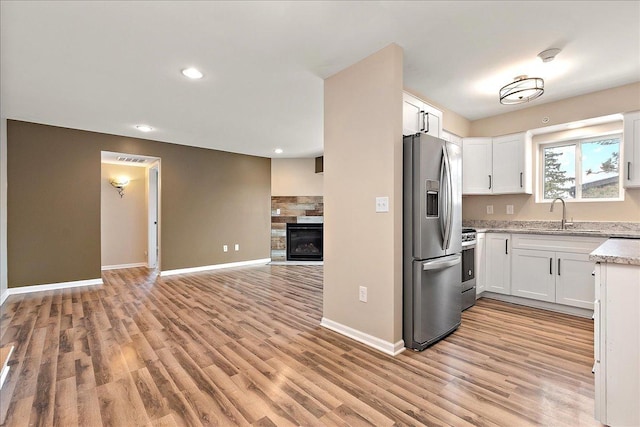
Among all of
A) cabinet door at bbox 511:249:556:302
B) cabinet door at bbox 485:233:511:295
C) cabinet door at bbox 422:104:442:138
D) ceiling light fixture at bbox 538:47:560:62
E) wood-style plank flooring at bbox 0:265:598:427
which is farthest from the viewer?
cabinet door at bbox 485:233:511:295

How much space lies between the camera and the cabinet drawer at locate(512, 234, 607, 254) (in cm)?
304

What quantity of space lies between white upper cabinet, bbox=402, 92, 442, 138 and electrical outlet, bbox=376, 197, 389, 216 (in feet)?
2.16

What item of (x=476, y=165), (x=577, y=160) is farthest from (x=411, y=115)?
(x=577, y=160)

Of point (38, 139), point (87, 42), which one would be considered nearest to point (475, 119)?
point (87, 42)

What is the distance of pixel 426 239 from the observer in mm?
2408

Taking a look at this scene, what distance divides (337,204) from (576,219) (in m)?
3.07

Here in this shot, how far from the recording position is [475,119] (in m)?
4.32

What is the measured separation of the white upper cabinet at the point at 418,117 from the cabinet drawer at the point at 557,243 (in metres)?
1.68

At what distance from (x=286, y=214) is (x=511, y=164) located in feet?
15.3

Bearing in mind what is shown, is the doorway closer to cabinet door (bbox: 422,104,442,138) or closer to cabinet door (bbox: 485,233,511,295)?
cabinet door (bbox: 422,104,442,138)

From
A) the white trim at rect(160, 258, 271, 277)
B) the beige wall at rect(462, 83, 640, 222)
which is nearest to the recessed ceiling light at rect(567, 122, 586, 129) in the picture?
the beige wall at rect(462, 83, 640, 222)

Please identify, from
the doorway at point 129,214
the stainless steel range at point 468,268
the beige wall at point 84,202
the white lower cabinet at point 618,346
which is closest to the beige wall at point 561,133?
the stainless steel range at point 468,268

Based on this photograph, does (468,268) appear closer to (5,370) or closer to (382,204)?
(382,204)

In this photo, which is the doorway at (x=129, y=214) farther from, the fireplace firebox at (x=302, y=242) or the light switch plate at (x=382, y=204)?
the light switch plate at (x=382, y=204)
